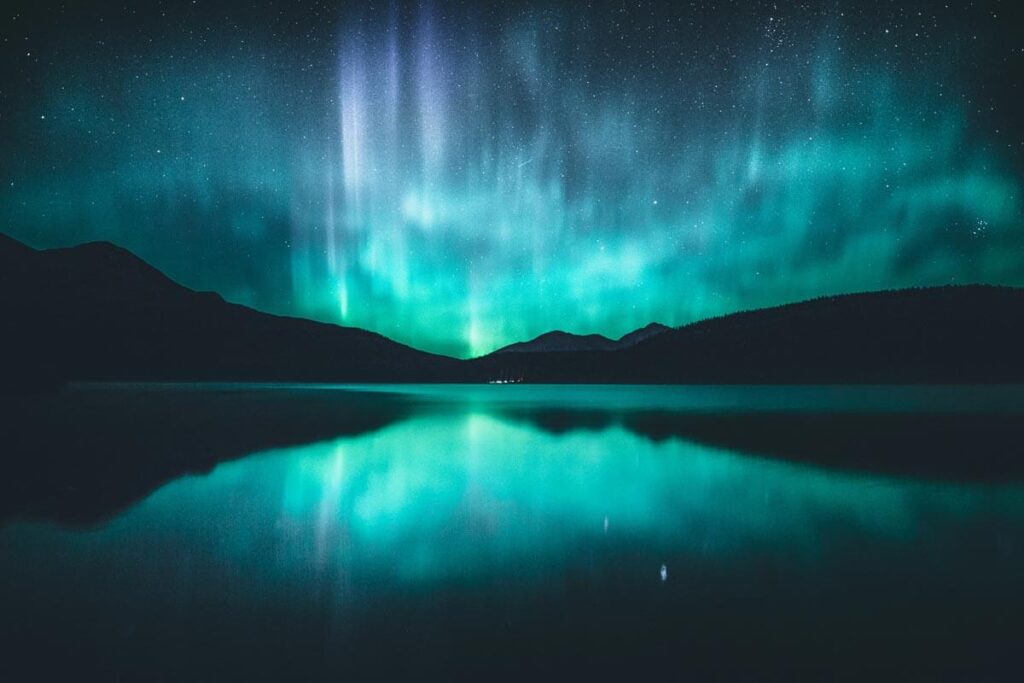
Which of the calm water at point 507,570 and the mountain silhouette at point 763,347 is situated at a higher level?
the mountain silhouette at point 763,347

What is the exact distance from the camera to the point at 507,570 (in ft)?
23.6

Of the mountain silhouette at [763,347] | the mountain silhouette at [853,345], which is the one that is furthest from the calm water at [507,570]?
the mountain silhouette at [853,345]

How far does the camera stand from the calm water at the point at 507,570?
4.84 m

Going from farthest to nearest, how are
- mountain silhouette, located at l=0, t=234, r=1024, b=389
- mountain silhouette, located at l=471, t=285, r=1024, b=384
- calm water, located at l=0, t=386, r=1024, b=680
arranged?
mountain silhouette, located at l=0, t=234, r=1024, b=389, mountain silhouette, located at l=471, t=285, r=1024, b=384, calm water, located at l=0, t=386, r=1024, b=680

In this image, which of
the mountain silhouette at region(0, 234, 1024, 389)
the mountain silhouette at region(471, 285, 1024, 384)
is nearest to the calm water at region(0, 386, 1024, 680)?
the mountain silhouette at region(0, 234, 1024, 389)

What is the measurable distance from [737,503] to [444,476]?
776 centimetres

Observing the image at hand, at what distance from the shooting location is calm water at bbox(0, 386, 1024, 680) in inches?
190

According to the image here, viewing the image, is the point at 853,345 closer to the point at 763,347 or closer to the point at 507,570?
the point at 763,347

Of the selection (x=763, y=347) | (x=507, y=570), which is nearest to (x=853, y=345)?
(x=763, y=347)

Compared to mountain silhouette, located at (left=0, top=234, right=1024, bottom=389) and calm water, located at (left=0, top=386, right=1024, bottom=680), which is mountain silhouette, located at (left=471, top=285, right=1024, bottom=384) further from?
calm water, located at (left=0, top=386, right=1024, bottom=680)

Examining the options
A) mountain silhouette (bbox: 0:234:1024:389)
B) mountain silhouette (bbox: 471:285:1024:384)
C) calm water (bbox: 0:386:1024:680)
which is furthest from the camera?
mountain silhouette (bbox: 0:234:1024:389)

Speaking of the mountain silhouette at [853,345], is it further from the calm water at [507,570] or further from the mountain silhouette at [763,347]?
the calm water at [507,570]

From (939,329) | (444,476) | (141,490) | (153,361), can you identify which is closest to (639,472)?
(444,476)

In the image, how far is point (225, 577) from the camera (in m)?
6.86
